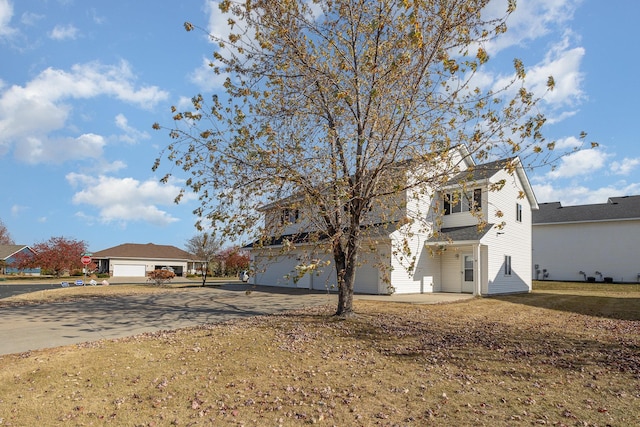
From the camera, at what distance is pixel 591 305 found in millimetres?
16578

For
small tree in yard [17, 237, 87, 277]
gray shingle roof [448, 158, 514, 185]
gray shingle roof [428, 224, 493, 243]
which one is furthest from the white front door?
small tree in yard [17, 237, 87, 277]

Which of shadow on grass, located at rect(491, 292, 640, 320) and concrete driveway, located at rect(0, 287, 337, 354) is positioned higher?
concrete driveway, located at rect(0, 287, 337, 354)

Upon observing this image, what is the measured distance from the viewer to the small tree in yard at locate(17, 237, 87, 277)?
4281 cm

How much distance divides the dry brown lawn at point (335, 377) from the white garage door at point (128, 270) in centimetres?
4770

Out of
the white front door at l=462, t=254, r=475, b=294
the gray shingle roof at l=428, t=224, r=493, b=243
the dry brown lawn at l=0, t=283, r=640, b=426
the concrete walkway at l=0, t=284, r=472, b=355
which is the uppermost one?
the gray shingle roof at l=428, t=224, r=493, b=243

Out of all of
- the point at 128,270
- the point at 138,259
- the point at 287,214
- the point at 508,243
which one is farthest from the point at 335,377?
the point at 128,270

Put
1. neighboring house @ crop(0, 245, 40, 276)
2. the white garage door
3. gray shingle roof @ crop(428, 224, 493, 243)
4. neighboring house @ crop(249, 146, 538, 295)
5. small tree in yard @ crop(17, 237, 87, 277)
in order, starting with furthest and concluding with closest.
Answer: neighboring house @ crop(0, 245, 40, 276) < the white garage door < small tree in yard @ crop(17, 237, 87, 277) < neighboring house @ crop(249, 146, 538, 295) < gray shingle roof @ crop(428, 224, 493, 243)

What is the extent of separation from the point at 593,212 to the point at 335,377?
31.9 metres

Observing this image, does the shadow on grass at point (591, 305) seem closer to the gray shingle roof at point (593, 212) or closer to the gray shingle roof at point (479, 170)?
the gray shingle roof at point (479, 170)

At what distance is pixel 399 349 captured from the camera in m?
8.51

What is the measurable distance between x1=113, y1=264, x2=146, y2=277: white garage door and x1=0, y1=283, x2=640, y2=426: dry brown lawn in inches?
1878

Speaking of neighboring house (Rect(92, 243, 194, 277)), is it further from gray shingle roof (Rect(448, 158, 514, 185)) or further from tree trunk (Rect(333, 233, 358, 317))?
tree trunk (Rect(333, 233, 358, 317))

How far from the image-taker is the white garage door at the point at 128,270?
5222 centimetres

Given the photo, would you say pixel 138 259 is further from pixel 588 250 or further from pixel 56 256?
pixel 588 250
